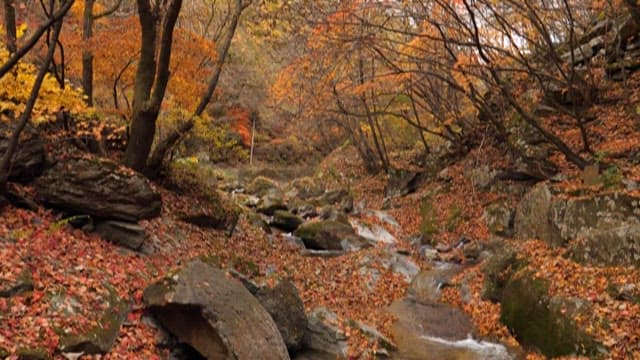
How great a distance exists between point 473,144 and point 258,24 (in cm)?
1305

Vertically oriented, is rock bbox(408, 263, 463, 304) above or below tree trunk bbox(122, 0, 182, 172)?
below

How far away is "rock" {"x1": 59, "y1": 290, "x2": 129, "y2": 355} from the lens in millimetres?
6051

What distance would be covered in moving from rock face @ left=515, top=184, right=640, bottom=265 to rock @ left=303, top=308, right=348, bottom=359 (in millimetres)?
5255

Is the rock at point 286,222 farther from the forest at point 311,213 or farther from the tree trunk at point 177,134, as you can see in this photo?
the tree trunk at point 177,134

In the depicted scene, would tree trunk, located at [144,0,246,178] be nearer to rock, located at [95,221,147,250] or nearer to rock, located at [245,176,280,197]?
rock, located at [95,221,147,250]

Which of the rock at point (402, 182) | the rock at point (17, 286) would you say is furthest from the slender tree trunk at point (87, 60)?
the rock at point (402, 182)

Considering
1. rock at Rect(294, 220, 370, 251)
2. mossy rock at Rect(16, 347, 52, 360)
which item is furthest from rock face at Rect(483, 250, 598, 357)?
mossy rock at Rect(16, 347, 52, 360)

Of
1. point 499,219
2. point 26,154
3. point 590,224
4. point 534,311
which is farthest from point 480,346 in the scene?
point 26,154

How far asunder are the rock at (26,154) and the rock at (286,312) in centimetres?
552

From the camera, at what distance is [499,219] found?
679 inches

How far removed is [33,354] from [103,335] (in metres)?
1.09

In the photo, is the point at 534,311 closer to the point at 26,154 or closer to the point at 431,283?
the point at 431,283

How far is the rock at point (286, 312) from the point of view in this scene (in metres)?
8.52

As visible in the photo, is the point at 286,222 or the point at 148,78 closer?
the point at 148,78
